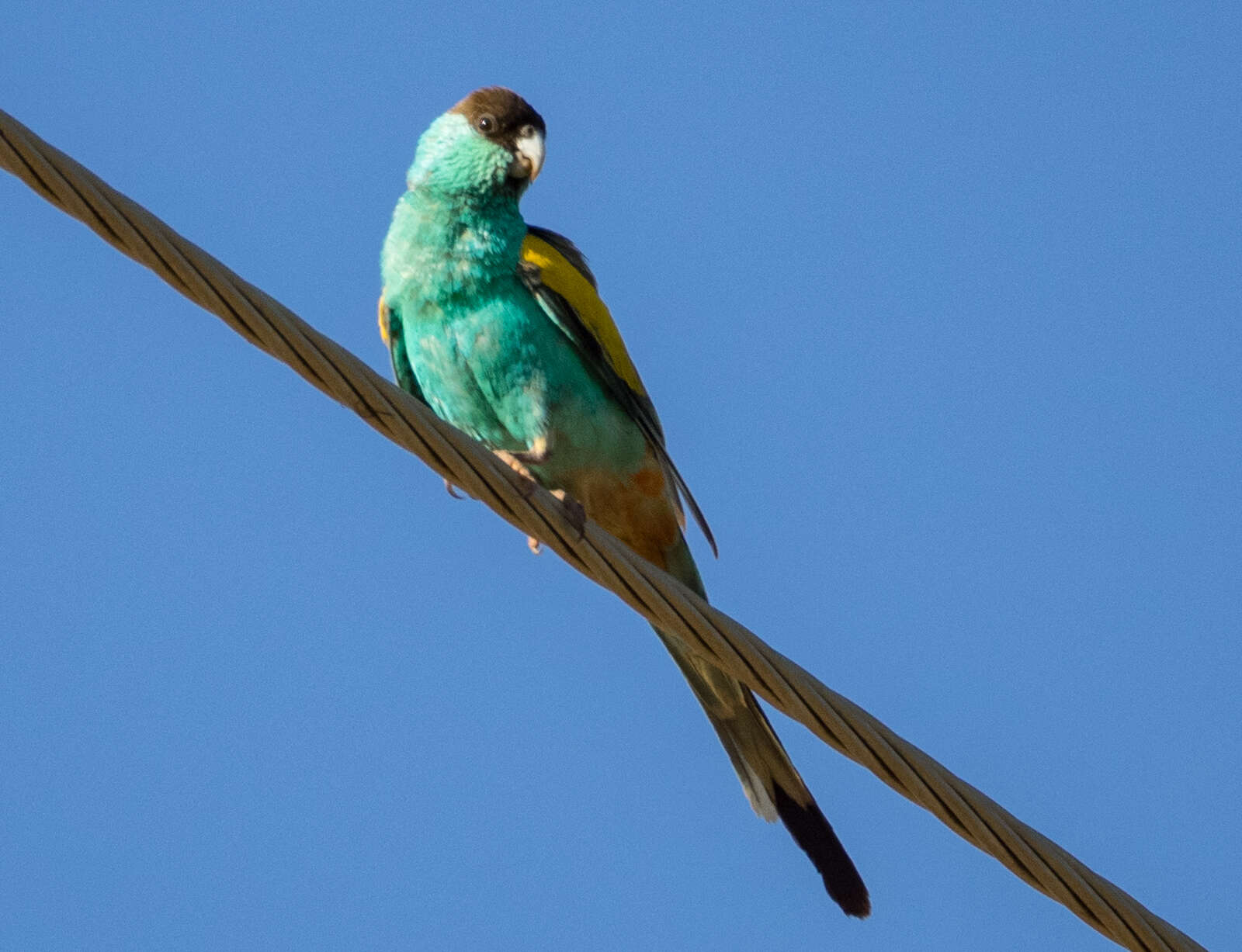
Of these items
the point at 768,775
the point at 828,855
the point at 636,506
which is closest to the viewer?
the point at 828,855

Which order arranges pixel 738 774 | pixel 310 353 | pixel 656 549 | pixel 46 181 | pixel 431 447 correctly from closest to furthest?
1. pixel 46 181
2. pixel 310 353
3. pixel 431 447
4. pixel 738 774
5. pixel 656 549

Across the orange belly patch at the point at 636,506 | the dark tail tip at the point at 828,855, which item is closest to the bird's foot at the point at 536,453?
the orange belly patch at the point at 636,506

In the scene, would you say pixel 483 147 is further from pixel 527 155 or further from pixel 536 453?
pixel 536 453

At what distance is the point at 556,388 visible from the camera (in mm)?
5312

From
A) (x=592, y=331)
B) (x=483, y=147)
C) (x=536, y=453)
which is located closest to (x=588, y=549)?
(x=536, y=453)

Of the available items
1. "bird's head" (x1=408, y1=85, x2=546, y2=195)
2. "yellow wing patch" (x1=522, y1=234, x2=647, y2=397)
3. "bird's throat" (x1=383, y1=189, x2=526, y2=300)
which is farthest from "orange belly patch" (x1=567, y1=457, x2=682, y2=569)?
"bird's head" (x1=408, y1=85, x2=546, y2=195)

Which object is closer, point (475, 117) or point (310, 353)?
point (310, 353)

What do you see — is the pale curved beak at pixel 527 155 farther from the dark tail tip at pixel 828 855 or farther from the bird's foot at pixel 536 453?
the dark tail tip at pixel 828 855

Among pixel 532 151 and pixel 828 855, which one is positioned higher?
pixel 532 151

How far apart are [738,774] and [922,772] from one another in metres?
1.77

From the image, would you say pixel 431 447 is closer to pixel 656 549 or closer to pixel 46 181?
pixel 46 181

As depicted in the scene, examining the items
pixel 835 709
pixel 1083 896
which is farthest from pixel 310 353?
pixel 1083 896

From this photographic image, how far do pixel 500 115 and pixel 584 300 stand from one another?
2.94 feet

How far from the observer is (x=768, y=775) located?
4.91 m
